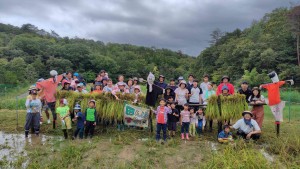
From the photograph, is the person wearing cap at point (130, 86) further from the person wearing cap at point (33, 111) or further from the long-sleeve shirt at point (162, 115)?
the person wearing cap at point (33, 111)

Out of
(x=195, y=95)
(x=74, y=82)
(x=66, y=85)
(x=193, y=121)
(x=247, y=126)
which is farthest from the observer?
(x=74, y=82)

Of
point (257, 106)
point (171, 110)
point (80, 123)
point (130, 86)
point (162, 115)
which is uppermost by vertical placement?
point (130, 86)

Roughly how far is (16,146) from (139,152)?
10.9 feet

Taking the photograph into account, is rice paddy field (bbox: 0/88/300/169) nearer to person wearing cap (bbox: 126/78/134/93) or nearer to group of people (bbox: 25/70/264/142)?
group of people (bbox: 25/70/264/142)

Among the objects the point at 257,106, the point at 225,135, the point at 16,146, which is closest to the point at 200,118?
the point at 225,135

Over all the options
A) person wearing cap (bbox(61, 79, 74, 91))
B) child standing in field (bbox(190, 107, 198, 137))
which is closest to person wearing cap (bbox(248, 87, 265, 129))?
child standing in field (bbox(190, 107, 198, 137))

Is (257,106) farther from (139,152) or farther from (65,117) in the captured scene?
(65,117)

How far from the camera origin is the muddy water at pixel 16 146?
19.3 ft

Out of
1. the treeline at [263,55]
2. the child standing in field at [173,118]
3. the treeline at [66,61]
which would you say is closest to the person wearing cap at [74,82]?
the child standing in field at [173,118]

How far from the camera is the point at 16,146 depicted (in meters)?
7.06

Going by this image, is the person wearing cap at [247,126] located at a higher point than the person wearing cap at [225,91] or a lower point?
lower

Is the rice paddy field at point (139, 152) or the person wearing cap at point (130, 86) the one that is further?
the person wearing cap at point (130, 86)

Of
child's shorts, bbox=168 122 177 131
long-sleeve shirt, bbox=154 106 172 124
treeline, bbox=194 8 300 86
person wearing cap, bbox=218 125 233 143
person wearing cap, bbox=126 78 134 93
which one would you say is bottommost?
person wearing cap, bbox=218 125 233 143

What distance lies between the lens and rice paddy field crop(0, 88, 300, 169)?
5629 millimetres
